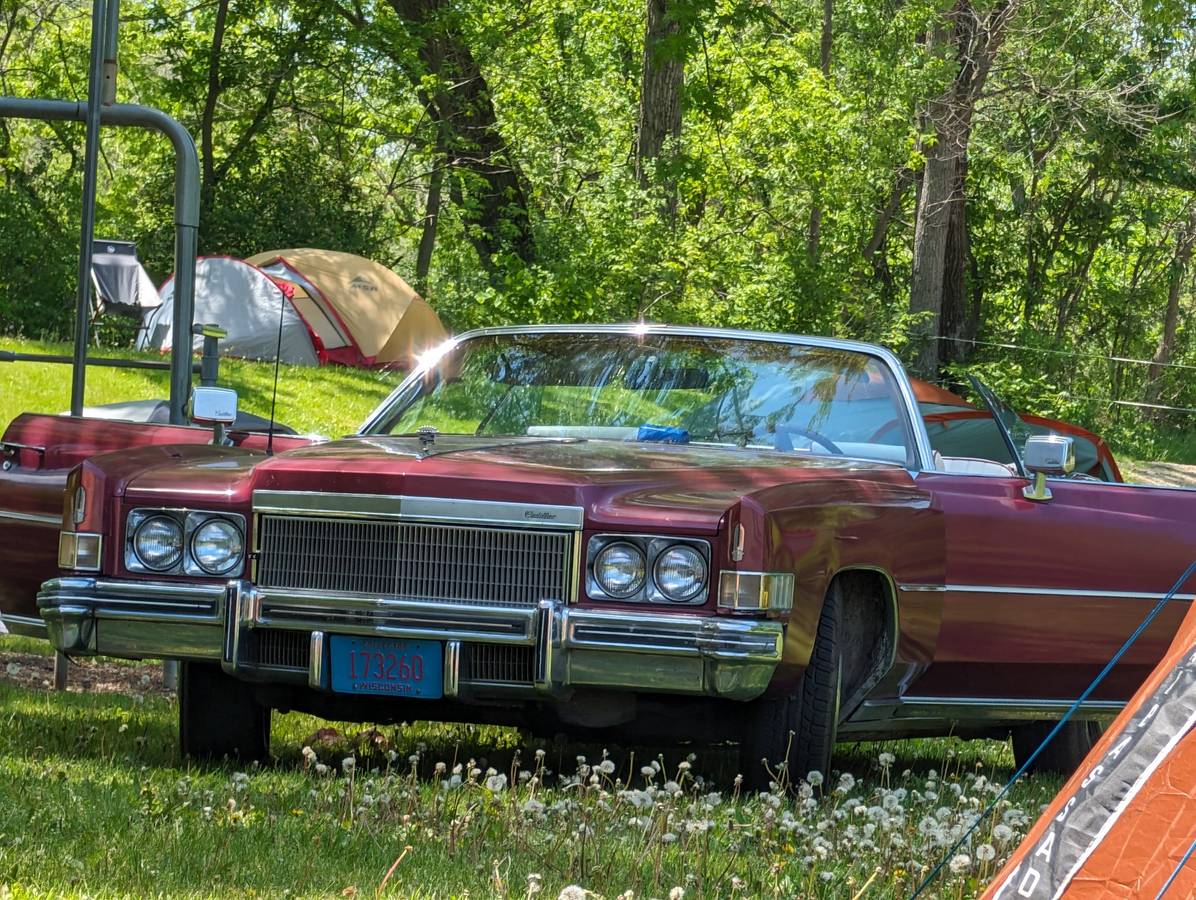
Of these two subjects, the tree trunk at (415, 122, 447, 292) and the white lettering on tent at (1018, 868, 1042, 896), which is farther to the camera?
the tree trunk at (415, 122, 447, 292)

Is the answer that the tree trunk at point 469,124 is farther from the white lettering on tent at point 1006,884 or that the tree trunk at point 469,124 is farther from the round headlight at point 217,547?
the white lettering on tent at point 1006,884

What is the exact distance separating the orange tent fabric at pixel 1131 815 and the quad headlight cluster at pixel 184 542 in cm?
264

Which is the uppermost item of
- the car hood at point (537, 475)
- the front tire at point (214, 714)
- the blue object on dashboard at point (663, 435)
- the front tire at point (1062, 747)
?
the blue object on dashboard at point (663, 435)

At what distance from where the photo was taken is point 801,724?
16.6 feet

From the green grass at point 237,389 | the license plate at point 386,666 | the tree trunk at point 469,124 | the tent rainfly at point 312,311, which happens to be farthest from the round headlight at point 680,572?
the tent rainfly at point 312,311

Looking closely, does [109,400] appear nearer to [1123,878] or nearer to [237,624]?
[237,624]

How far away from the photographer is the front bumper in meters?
4.66

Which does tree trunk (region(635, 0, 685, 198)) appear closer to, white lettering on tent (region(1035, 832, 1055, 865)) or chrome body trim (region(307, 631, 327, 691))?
chrome body trim (region(307, 631, 327, 691))

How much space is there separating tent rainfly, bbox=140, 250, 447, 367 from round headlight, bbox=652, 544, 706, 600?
61.1 feet

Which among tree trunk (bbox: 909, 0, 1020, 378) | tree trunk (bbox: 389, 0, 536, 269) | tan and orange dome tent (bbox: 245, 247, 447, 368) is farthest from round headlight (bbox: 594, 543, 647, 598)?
tree trunk (bbox: 909, 0, 1020, 378)

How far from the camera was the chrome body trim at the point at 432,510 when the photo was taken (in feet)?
15.7

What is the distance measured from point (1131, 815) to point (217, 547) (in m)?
2.91

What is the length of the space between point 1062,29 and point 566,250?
12.0 meters

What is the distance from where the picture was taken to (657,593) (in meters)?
4.76
